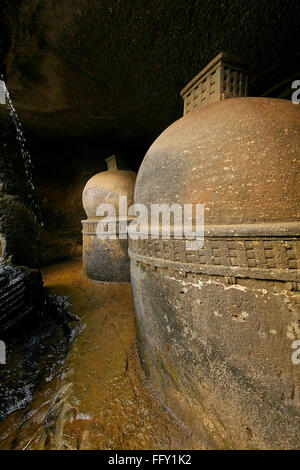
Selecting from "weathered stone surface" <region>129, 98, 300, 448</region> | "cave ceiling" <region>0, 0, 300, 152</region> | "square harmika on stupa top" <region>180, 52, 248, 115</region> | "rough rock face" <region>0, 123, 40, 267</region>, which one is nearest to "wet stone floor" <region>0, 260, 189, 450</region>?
"weathered stone surface" <region>129, 98, 300, 448</region>

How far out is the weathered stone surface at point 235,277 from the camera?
0.93 meters

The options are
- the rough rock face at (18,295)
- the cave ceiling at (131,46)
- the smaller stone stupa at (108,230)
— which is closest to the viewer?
the cave ceiling at (131,46)

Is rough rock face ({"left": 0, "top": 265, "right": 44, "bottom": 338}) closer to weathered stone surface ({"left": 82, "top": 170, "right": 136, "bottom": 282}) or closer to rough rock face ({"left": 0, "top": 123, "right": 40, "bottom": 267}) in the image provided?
weathered stone surface ({"left": 82, "top": 170, "right": 136, "bottom": 282})

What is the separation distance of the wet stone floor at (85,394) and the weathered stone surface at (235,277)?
273mm

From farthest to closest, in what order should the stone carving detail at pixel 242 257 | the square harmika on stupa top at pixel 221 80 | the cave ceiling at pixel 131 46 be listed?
the cave ceiling at pixel 131 46
the square harmika on stupa top at pixel 221 80
the stone carving detail at pixel 242 257

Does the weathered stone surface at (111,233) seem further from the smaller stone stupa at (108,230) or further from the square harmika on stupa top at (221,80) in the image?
the square harmika on stupa top at (221,80)

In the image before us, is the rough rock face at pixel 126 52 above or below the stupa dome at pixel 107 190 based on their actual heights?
above

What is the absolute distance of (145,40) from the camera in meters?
2.60

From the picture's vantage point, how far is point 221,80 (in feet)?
4.63

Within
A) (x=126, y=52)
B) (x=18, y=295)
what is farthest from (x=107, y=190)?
(x=18, y=295)

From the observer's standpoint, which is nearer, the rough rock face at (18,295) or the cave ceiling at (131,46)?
the cave ceiling at (131,46)

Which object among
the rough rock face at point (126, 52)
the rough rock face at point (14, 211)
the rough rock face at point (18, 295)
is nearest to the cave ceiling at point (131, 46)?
the rough rock face at point (126, 52)

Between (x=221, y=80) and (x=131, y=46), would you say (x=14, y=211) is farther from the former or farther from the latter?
(x=221, y=80)
